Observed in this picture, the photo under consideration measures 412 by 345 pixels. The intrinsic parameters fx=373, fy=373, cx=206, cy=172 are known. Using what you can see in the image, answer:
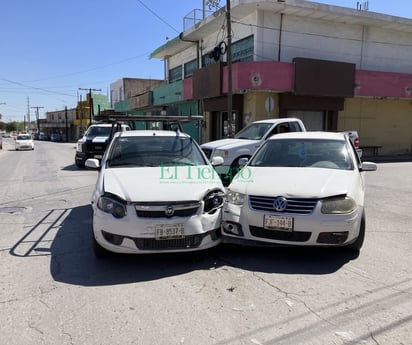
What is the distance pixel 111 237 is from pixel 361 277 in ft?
9.69

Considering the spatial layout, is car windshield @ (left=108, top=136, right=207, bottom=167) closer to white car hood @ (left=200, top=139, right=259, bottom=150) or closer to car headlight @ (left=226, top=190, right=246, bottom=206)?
car headlight @ (left=226, top=190, right=246, bottom=206)

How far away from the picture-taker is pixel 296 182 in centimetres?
498

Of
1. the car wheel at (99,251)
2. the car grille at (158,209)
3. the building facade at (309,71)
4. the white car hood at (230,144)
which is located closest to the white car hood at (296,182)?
the car grille at (158,209)

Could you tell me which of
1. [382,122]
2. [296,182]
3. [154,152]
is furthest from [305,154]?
[382,122]

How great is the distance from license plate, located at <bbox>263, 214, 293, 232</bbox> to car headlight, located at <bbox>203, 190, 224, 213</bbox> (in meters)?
0.63

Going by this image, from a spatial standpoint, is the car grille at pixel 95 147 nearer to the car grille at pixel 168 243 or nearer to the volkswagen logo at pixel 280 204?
the car grille at pixel 168 243

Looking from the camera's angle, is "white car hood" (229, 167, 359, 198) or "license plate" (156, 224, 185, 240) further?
"white car hood" (229, 167, 359, 198)

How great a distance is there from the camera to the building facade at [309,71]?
61.9 feet

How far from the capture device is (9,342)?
3.03m

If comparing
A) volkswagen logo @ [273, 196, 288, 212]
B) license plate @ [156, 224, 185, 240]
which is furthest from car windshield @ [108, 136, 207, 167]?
volkswagen logo @ [273, 196, 288, 212]

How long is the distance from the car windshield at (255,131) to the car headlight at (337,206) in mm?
6295

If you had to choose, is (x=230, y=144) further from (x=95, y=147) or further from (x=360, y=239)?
(x=95, y=147)

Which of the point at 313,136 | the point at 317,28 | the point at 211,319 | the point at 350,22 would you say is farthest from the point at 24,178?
the point at 350,22

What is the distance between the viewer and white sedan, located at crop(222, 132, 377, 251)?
454cm
